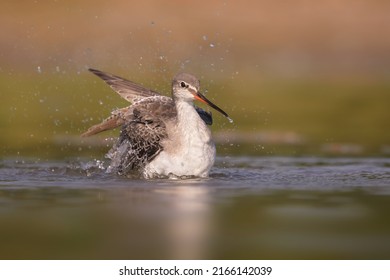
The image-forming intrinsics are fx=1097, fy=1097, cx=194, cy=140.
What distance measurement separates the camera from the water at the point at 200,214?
8023mm

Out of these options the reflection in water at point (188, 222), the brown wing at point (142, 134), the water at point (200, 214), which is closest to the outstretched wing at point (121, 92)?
the brown wing at point (142, 134)

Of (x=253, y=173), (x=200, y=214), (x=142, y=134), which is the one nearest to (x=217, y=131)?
(x=253, y=173)

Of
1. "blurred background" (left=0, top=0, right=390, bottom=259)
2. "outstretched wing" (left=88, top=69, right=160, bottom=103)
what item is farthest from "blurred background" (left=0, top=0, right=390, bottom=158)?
"outstretched wing" (left=88, top=69, right=160, bottom=103)

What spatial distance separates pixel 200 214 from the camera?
30.6 feet

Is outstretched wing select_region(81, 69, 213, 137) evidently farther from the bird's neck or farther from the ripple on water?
the bird's neck

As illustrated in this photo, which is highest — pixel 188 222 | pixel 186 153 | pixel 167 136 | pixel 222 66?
pixel 222 66

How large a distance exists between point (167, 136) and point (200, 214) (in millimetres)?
2837

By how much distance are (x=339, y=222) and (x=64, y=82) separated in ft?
57.0

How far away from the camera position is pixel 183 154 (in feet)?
38.8

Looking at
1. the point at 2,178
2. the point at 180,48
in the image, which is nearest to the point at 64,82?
the point at 180,48

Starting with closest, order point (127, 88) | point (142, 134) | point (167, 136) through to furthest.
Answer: point (167, 136) → point (142, 134) → point (127, 88)

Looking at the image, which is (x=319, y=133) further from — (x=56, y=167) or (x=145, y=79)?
(x=145, y=79)

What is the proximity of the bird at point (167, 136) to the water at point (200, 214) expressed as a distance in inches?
9.9

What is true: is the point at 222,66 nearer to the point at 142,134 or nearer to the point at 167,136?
the point at 142,134
